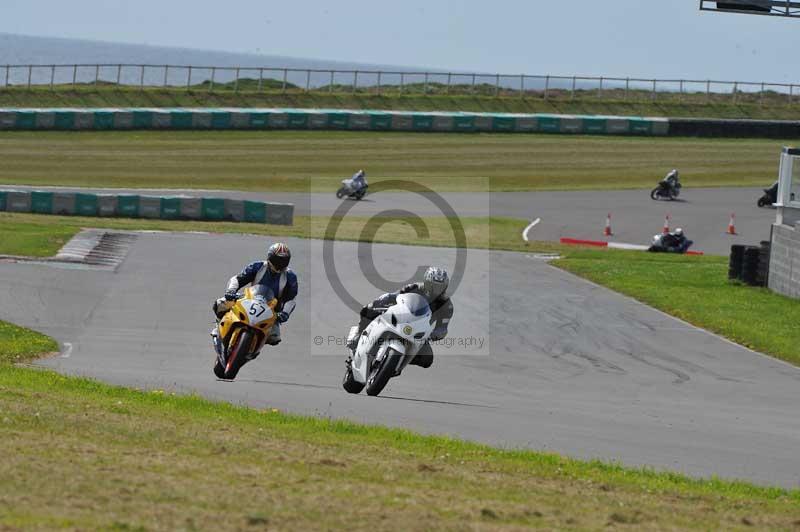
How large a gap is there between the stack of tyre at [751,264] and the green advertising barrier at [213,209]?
1847 cm

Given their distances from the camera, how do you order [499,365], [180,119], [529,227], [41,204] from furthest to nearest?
1. [180,119]
2. [529,227]
3. [41,204]
4. [499,365]

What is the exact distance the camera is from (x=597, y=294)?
95.0ft

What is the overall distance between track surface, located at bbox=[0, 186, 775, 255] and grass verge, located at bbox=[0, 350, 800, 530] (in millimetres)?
32022

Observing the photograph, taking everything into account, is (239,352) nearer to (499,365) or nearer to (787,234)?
(499,365)

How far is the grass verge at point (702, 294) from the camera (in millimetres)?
24203

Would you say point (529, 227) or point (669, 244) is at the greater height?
point (529, 227)

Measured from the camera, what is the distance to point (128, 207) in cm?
4247

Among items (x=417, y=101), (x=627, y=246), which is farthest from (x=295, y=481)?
(x=417, y=101)

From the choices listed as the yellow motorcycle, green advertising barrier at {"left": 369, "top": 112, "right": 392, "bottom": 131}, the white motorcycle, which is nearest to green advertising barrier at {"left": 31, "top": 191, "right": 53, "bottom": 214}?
the yellow motorcycle

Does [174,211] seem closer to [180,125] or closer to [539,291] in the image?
[539,291]

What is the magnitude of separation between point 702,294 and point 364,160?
33.3 m

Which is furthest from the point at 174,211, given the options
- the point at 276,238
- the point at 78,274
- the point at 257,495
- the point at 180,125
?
the point at 257,495

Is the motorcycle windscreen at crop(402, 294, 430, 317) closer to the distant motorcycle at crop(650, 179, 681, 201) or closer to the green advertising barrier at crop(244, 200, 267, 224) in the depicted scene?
the green advertising barrier at crop(244, 200, 267, 224)

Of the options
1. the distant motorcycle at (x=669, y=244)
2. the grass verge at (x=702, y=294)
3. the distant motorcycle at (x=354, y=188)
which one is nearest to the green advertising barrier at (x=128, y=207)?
the distant motorcycle at (x=354, y=188)
